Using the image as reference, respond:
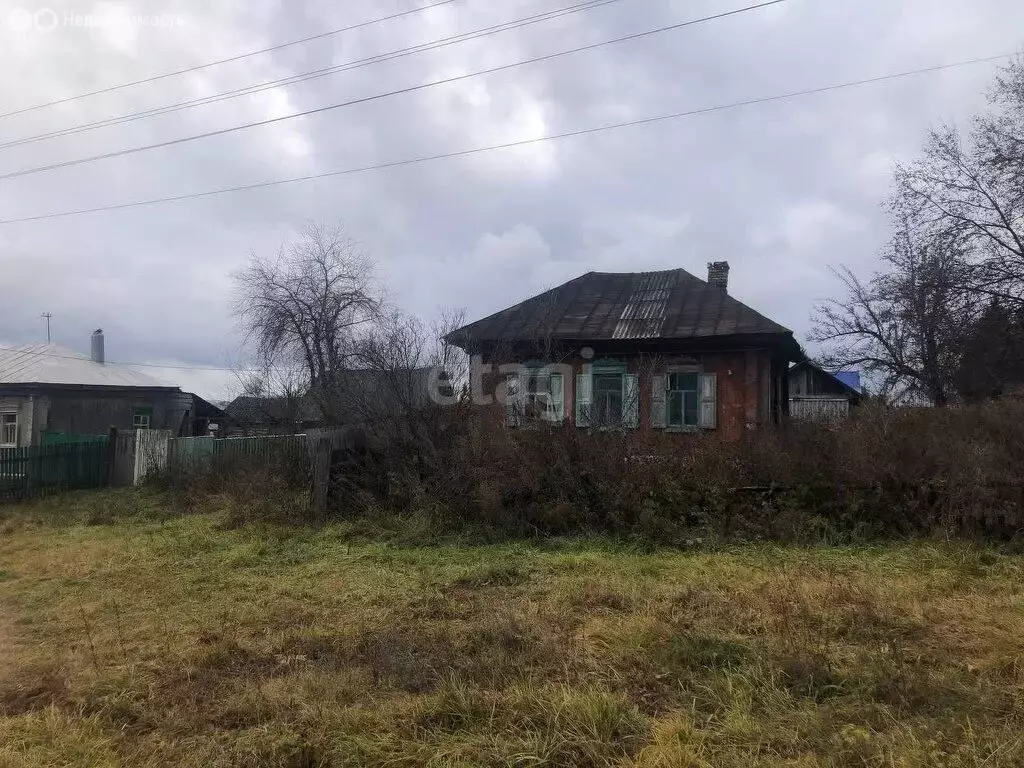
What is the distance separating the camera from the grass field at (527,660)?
3.22 meters

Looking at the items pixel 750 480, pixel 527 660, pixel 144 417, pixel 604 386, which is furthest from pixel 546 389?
pixel 144 417

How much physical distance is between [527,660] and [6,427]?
73.1 feet

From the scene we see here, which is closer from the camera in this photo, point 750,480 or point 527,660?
point 527,660

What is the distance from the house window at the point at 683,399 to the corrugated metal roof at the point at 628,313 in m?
1.10

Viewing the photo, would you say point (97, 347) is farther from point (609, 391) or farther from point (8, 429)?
point (609, 391)

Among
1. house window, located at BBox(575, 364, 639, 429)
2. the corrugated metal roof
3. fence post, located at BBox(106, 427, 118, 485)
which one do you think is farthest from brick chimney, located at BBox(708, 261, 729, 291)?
fence post, located at BBox(106, 427, 118, 485)

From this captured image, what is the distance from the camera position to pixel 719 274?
18906 millimetres

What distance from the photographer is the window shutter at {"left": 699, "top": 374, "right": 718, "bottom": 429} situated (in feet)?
49.1

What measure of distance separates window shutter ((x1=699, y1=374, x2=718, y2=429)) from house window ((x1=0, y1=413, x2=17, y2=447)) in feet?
64.3

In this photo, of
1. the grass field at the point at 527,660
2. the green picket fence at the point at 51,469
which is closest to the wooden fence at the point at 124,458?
the green picket fence at the point at 51,469

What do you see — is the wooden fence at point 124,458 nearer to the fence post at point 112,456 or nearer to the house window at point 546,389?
the fence post at point 112,456

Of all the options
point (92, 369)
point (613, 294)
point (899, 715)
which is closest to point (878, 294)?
point (613, 294)

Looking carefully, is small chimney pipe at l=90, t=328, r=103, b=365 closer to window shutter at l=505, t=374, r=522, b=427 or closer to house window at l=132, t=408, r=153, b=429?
house window at l=132, t=408, r=153, b=429

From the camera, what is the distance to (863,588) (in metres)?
5.73
